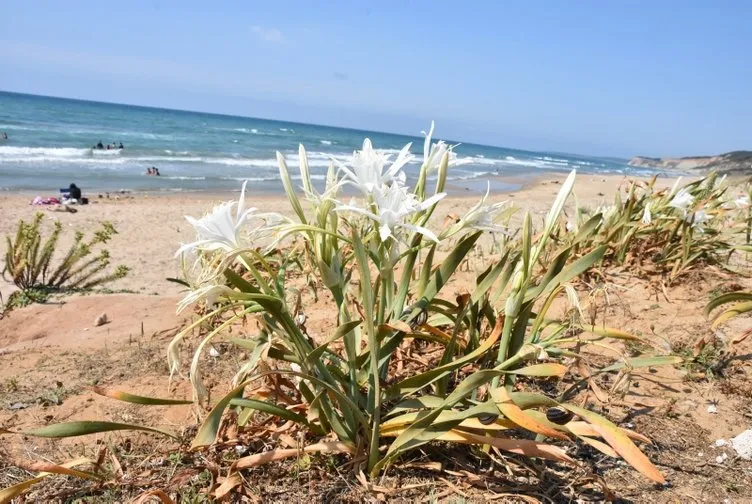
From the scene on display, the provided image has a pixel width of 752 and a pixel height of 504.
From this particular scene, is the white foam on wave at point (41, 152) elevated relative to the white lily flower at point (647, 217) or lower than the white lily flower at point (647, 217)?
lower

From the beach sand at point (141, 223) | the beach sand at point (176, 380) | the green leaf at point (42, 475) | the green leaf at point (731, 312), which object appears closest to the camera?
the green leaf at point (42, 475)

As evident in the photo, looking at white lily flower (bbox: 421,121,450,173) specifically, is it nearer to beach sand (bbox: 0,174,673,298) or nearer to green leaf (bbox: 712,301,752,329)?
green leaf (bbox: 712,301,752,329)

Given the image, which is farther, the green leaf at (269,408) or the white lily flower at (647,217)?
the white lily flower at (647,217)

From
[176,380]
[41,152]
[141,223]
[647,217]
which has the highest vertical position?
[647,217]

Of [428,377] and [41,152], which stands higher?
[428,377]

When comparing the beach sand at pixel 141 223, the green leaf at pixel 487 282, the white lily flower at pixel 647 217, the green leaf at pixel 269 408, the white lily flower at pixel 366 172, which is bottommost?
the beach sand at pixel 141 223

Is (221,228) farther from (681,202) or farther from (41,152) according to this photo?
(41,152)

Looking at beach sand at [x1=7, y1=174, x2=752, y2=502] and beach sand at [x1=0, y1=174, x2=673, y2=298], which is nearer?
beach sand at [x1=7, y1=174, x2=752, y2=502]

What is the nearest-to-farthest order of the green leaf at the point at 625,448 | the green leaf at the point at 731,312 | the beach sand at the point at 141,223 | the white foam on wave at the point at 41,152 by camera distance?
the green leaf at the point at 625,448 → the green leaf at the point at 731,312 → the beach sand at the point at 141,223 → the white foam on wave at the point at 41,152

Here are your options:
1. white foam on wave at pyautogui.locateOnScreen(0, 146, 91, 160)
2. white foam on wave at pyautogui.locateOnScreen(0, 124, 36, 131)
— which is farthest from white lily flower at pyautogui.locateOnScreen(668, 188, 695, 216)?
white foam on wave at pyautogui.locateOnScreen(0, 124, 36, 131)

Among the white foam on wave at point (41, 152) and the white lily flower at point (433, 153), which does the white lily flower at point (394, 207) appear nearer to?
the white lily flower at point (433, 153)

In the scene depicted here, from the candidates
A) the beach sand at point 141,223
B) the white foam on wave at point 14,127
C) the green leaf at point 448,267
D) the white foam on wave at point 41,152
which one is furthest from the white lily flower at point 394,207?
the white foam on wave at point 14,127

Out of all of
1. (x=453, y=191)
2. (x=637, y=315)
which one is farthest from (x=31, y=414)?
(x=453, y=191)

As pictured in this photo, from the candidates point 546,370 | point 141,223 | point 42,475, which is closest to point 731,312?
point 546,370
